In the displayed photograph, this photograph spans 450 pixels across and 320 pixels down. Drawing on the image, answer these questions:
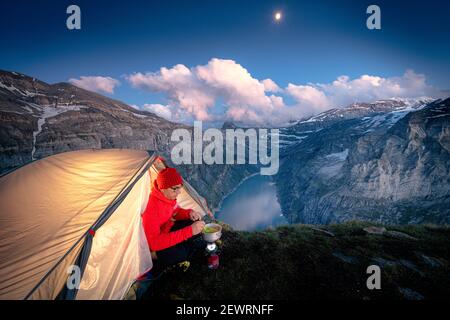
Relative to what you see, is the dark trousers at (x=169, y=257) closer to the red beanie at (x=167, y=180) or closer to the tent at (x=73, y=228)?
the tent at (x=73, y=228)

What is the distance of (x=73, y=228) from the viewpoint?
5551mm

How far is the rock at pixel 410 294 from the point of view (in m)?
6.44

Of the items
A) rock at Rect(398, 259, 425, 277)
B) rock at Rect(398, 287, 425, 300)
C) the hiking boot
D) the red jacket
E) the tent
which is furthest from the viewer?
rock at Rect(398, 259, 425, 277)

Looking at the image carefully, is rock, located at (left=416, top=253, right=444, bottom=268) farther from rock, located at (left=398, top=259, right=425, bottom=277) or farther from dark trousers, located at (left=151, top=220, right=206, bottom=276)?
dark trousers, located at (left=151, top=220, right=206, bottom=276)

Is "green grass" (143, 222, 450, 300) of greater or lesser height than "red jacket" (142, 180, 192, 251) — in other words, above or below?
below

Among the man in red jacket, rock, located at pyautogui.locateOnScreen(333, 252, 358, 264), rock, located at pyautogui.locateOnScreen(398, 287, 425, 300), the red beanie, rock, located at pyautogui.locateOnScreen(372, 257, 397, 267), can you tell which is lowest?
rock, located at pyautogui.locateOnScreen(398, 287, 425, 300)

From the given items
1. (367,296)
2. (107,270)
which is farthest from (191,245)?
(367,296)

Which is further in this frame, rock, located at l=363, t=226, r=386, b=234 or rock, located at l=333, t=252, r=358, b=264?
rock, located at l=363, t=226, r=386, b=234

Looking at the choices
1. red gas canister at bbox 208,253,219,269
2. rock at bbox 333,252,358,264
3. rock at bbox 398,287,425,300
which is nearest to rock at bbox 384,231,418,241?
rock at bbox 333,252,358,264

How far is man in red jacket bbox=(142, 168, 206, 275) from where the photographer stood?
20.7 feet

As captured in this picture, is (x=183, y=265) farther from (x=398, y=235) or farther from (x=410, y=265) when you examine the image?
(x=398, y=235)

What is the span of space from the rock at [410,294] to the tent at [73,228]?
765 cm

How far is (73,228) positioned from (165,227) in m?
2.39
